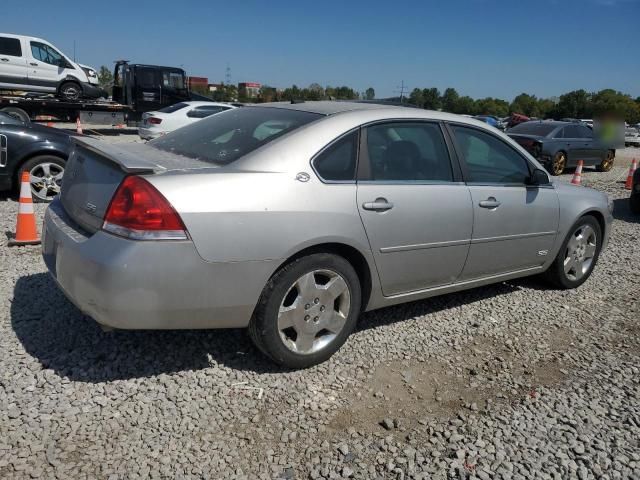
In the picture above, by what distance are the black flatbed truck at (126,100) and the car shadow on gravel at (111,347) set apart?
1648 centimetres

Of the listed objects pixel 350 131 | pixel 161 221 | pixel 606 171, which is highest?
pixel 350 131

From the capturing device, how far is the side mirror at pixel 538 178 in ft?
14.0

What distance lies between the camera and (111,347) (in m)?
3.29

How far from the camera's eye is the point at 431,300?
450cm

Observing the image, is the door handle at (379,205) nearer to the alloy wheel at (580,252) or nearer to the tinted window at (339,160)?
the tinted window at (339,160)

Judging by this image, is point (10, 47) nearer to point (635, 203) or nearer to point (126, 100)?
point (126, 100)

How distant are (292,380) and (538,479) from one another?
1.35 meters

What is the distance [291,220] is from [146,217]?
0.74m

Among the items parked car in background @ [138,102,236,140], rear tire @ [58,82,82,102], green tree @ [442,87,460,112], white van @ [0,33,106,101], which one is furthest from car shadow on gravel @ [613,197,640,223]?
green tree @ [442,87,460,112]

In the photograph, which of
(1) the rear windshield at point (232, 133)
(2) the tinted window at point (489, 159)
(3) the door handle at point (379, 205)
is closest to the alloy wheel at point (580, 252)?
(2) the tinted window at point (489, 159)

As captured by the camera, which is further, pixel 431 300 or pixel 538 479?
pixel 431 300

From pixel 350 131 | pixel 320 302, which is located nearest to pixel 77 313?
pixel 320 302

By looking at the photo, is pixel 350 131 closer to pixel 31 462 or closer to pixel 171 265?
pixel 171 265

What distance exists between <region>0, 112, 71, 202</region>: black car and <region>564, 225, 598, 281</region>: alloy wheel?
5.94 meters
